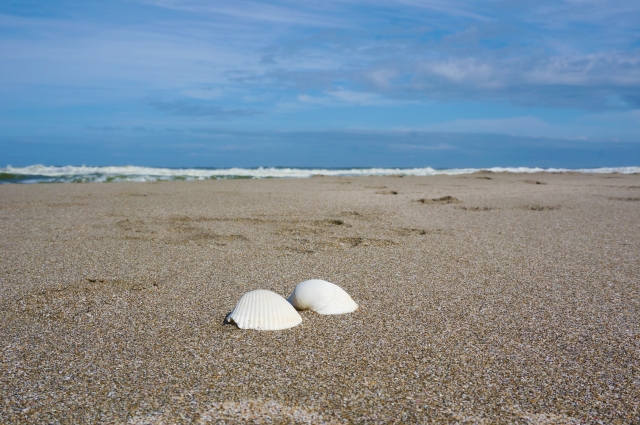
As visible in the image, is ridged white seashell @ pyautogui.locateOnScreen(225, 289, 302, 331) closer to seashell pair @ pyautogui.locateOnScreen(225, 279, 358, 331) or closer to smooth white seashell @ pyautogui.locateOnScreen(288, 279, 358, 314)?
seashell pair @ pyautogui.locateOnScreen(225, 279, 358, 331)

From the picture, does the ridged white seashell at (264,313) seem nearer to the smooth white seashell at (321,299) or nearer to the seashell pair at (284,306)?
the seashell pair at (284,306)

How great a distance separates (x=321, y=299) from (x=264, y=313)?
0.36 m

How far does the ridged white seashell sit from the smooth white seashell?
0.50 feet

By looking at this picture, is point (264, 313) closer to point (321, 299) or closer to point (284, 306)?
point (284, 306)

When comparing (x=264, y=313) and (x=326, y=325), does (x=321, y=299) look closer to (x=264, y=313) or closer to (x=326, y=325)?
(x=326, y=325)

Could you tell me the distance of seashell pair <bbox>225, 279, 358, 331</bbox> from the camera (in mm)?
2715

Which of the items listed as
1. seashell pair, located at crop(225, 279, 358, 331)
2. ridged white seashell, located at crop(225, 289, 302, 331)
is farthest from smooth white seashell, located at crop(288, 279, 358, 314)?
ridged white seashell, located at crop(225, 289, 302, 331)

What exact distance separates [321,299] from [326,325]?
0.63 ft

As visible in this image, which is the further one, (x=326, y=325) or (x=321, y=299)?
(x=321, y=299)

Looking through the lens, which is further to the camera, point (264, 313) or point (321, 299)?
point (321, 299)

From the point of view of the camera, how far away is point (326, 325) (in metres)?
2.80

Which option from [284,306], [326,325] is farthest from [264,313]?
[326,325]

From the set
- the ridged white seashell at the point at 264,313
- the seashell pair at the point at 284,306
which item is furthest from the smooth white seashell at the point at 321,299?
the ridged white seashell at the point at 264,313

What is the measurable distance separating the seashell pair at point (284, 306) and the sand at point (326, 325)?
0.06 m
